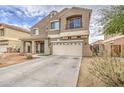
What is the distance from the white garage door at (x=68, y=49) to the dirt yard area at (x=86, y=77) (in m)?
0.34

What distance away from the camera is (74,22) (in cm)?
403

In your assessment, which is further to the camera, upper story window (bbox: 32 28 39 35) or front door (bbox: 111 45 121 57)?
upper story window (bbox: 32 28 39 35)

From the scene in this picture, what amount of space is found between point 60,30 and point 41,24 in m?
0.68

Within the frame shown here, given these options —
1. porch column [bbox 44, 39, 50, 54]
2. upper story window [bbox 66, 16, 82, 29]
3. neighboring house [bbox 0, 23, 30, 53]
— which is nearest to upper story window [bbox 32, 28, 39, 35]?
neighboring house [bbox 0, 23, 30, 53]

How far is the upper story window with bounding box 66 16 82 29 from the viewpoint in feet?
12.8

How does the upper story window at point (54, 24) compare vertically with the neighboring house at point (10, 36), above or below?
above

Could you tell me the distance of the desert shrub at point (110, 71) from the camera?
282 cm

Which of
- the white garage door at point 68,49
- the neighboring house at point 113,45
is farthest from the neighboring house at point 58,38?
the neighboring house at point 113,45

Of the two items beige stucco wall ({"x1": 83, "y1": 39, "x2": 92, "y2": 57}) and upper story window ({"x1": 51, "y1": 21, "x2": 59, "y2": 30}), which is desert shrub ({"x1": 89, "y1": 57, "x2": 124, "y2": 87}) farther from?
upper story window ({"x1": 51, "y1": 21, "x2": 59, "y2": 30})

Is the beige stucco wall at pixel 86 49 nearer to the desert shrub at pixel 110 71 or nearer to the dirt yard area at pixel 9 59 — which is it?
the desert shrub at pixel 110 71

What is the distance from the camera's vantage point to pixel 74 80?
122 inches

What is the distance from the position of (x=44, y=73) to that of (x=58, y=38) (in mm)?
918

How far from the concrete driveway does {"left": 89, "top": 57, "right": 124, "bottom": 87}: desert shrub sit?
17.4 inches
